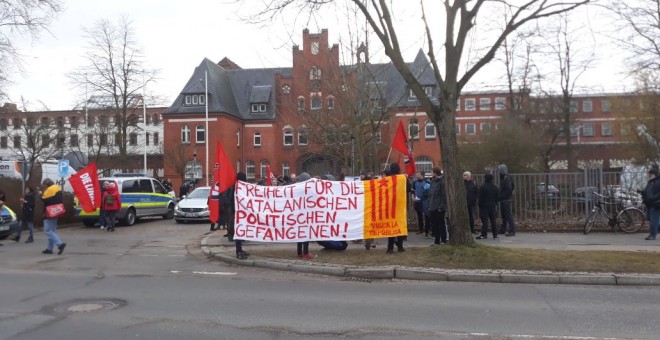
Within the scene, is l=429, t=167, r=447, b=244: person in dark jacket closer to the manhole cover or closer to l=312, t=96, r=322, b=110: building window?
the manhole cover

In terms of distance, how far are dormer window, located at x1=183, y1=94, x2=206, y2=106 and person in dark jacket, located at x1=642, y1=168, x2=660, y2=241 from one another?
151 ft

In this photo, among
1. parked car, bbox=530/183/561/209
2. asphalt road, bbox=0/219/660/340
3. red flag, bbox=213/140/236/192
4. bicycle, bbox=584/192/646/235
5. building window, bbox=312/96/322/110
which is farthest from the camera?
building window, bbox=312/96/322/110

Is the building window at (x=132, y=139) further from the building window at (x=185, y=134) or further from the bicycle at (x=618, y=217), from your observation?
the bicycle at (x=618, y=217)

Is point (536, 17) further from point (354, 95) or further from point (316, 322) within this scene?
point (354, 95)

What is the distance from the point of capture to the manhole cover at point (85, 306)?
7211 mm

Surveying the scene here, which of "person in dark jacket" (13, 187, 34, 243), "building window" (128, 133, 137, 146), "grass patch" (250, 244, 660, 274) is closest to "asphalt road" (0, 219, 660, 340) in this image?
"grass patch" (250, 244, 660, 274)

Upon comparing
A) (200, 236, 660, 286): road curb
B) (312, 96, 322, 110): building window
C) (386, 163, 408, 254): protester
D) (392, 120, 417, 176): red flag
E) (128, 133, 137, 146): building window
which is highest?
(128, 133, 137, 146): building window

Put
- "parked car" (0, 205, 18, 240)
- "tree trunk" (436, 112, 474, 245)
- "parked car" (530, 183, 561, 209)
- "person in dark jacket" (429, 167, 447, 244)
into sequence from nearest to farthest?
"tree trunk" (436, 112, 474, 245) → "person in dark jacket" (429, 167, 447, 244) → "parked car" (0, 205, 18, 240) → "parked car" (530, 183, 561, 209)

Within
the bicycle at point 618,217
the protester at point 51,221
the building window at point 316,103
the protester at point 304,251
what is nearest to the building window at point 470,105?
the building window at point 316,103

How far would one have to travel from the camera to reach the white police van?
20281 mm

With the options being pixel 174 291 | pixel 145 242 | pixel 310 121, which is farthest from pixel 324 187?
pixel 310 121

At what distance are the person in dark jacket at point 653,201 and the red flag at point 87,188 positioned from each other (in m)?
16.3

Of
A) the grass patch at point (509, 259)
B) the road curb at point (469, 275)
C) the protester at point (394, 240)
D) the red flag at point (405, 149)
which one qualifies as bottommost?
the road curb at point (469, 275)

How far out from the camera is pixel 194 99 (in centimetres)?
5484
